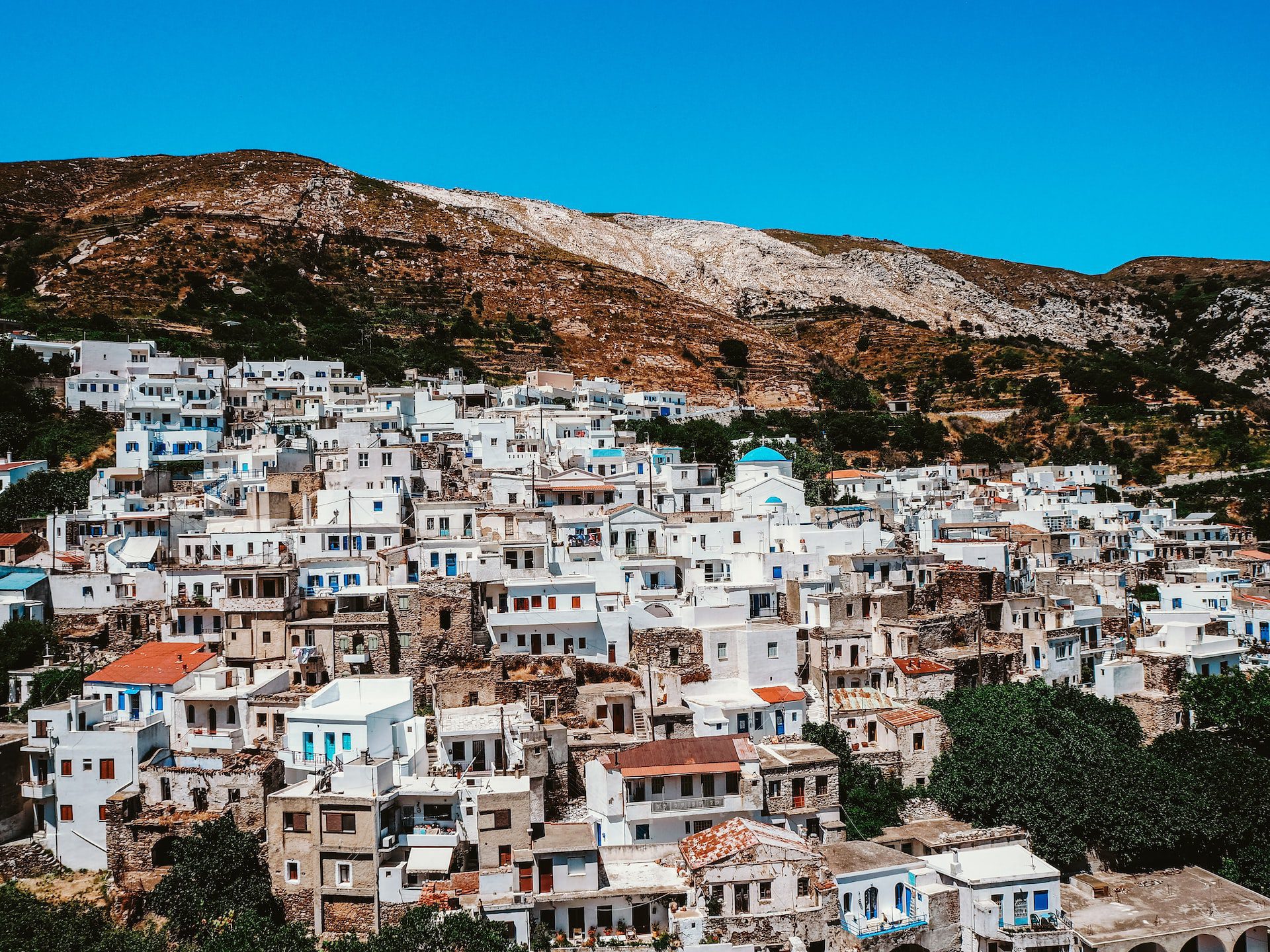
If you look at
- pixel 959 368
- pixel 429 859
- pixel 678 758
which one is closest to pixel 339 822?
pixel 429 859

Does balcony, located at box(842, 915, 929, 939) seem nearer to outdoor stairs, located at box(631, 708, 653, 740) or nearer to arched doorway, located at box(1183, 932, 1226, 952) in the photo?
outdoor stairs, located at box(631, 708, 653, 740)

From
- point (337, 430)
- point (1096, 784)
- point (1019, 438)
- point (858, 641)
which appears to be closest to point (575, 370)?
point (1019, 438)

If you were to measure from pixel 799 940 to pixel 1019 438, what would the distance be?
69.2m

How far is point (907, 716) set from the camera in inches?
1214

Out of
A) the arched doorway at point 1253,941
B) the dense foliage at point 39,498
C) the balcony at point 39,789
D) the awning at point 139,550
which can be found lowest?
the arched doorway at point 1253,941

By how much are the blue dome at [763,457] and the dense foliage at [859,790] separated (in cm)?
2173

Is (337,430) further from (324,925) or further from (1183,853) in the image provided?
(1183,853)

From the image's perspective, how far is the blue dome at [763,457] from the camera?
165 ft

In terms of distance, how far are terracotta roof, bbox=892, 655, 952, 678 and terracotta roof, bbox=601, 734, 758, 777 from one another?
8387 mm

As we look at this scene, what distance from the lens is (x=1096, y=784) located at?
Result: 94.9 feet

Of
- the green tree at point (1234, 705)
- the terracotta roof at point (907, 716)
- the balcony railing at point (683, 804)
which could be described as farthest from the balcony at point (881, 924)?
the green tree at point (1234, 705)

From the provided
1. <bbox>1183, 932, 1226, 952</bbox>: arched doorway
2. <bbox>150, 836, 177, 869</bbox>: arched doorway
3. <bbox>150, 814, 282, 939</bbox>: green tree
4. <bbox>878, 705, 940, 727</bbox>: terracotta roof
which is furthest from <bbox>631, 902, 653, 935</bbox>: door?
<bbox>1183, 932, 1226, 952</bbox>: arched doorway

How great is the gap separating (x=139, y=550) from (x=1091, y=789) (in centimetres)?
3203

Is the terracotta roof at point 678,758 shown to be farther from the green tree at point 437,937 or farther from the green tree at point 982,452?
the green tree at point 982,452
